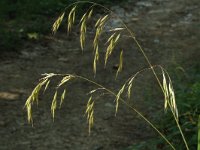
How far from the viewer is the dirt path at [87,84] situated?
579cm

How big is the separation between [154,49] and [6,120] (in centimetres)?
373

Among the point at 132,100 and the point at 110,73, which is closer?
the point at 132,100

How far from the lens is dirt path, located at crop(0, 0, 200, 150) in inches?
228

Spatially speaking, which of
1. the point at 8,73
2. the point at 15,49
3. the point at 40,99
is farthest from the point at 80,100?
the point at 15,49

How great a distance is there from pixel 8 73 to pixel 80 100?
1540mm

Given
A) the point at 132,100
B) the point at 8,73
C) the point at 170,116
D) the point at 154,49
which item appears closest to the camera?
the point at 170,116

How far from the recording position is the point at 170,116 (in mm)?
5449

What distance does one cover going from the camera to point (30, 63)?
8.22 metres

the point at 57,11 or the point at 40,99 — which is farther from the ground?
the point at 57,11

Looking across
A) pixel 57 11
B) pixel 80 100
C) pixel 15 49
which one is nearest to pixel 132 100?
pixel 80 100

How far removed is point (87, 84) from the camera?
738cm

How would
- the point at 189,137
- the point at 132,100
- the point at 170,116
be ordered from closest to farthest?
the point at 189,137 < the point at 170,116 < the point at 132,100

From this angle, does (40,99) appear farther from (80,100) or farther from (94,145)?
(94,145)

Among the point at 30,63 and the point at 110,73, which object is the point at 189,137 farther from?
the point at 30,63
